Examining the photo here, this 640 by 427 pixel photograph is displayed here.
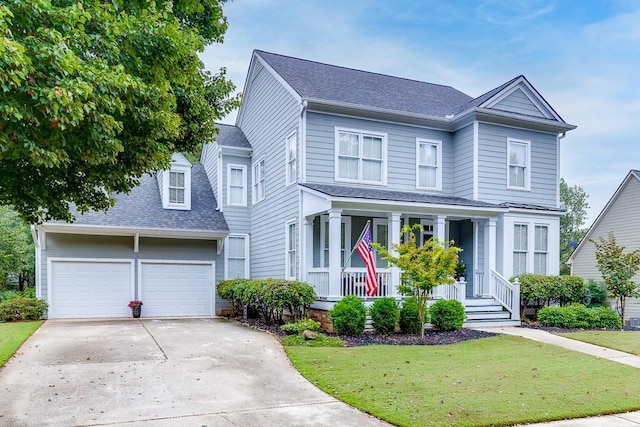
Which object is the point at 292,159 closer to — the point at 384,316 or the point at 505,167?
the point at 384,316

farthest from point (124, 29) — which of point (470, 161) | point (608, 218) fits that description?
point (608, 218)

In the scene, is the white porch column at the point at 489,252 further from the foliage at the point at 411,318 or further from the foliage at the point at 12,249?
the foliage at the point at 12,249

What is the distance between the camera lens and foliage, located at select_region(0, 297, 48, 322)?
1527 cm

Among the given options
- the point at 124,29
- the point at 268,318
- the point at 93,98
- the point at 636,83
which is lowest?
the point at 268,318

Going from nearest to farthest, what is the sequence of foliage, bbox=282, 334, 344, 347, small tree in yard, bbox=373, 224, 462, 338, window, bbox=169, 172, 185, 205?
foliage, bbox=282, 334, 344, 347 → small tree in yard, bbox=373, 224, 462, 338 → window, bbox=169, 172, 185, 205

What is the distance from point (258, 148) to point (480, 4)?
889 cm

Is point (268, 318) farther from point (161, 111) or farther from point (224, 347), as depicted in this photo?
point (161, 111)

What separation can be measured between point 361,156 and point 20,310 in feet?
37.9

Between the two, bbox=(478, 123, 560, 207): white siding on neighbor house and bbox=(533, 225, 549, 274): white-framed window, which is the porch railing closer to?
bbox=(533, 225, 549, 274): white-framed window

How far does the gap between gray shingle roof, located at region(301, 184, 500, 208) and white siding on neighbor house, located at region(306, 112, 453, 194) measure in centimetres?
33

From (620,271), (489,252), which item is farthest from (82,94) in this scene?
(620,271)

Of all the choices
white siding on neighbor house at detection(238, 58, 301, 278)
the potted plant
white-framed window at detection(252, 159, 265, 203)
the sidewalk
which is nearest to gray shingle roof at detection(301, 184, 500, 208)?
white siding on neighbor house at detection(238, 58, 301, 278)

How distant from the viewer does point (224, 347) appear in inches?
404

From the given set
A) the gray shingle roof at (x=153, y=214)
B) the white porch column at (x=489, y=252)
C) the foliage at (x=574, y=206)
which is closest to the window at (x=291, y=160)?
the gray shingle roof at (x=153, y=214)
